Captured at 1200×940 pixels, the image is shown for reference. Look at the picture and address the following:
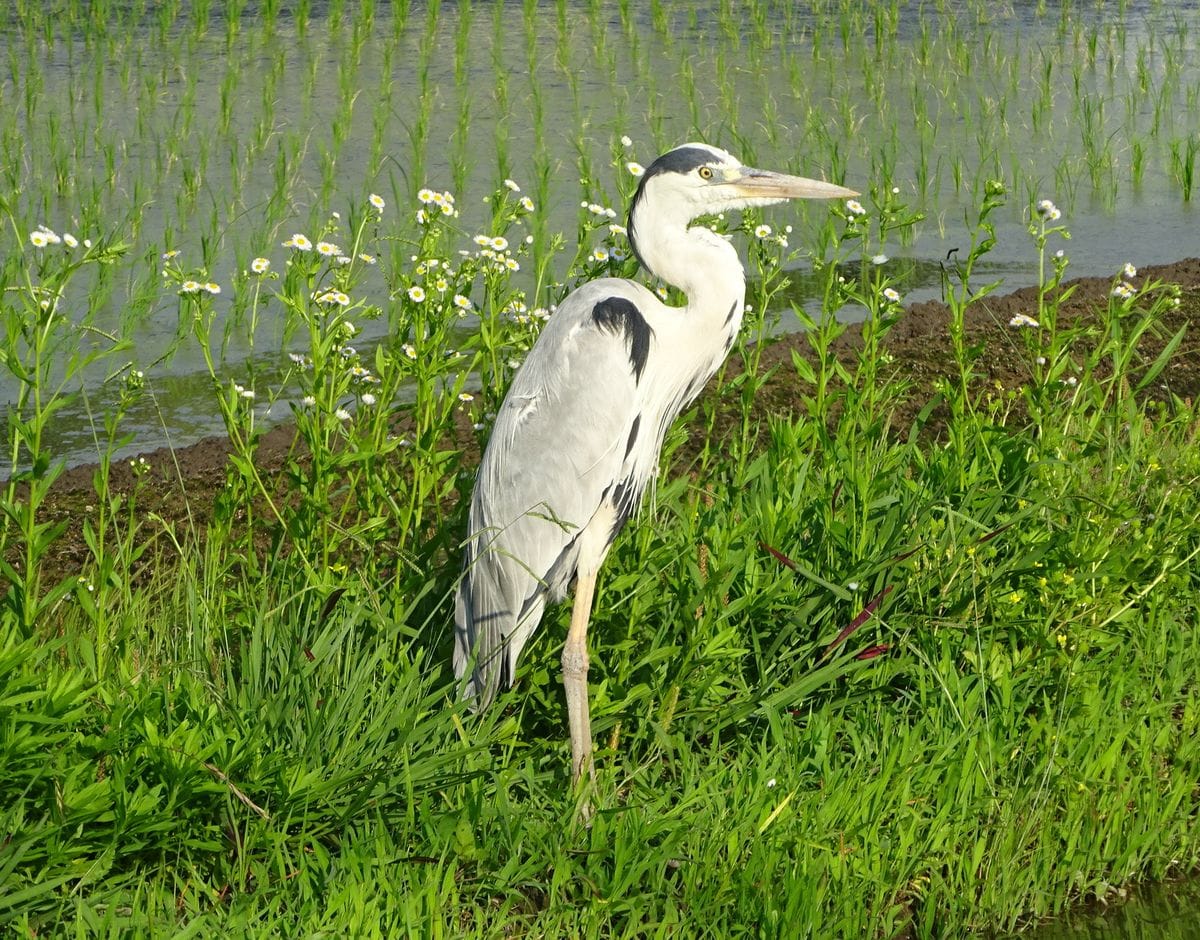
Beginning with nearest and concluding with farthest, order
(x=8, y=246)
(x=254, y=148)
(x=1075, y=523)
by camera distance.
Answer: (x=1075, y=523) < (x=8, y=246) < (x=254, y=148)

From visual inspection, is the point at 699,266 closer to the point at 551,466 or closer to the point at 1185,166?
the point at 551,466

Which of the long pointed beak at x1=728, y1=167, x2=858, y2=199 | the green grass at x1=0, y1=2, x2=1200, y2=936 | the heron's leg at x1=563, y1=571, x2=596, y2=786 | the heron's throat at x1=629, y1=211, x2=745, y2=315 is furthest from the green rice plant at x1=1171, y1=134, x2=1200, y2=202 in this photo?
the heron's leg at x1=563, y1=571, x2=596, y2=786

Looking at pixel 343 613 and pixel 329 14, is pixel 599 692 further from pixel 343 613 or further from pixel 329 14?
pixel 329 14

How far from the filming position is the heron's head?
11.7ft

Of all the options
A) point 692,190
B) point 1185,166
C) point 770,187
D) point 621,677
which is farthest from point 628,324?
point 1185,166

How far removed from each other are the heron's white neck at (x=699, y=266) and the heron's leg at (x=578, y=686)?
0.80m

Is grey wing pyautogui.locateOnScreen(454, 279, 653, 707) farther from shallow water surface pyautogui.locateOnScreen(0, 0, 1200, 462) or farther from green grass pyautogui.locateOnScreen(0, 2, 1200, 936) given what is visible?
shallow water surface pyautogui.locateOnScreen(0, 0, 1200, 462)

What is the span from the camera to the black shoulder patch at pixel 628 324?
3.49 m

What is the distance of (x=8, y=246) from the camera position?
7.98 metres

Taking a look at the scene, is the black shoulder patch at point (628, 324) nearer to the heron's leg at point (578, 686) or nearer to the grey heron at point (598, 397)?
the grey heron at point (598, 397)

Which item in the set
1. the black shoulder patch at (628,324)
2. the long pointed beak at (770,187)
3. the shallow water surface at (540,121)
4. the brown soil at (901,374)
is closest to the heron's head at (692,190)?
the long pointed beak at (770,187)

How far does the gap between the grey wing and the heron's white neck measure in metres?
0.10

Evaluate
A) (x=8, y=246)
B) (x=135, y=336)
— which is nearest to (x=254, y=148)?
(x=8, y=246)

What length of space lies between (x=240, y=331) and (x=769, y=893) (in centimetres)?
537
